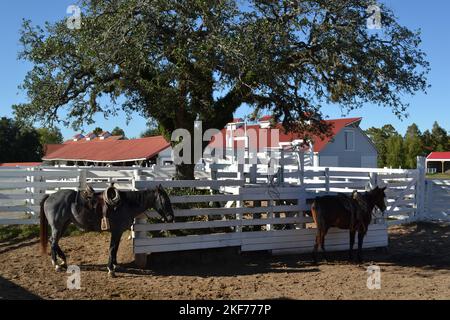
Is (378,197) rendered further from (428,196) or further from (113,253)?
(428,196)

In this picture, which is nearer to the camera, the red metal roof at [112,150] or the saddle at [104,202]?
the saddle at [104,202]

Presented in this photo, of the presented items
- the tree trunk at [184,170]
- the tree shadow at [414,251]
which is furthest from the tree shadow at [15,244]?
the tree shadow at [414,251]

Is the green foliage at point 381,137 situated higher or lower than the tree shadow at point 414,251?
higher

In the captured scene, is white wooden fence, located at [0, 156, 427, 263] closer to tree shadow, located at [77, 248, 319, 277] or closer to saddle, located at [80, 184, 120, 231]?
tree shadow, located at [77, 248, 319, 277]

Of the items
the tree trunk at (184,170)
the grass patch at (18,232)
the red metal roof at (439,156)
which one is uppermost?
the red metal roof at (439,156)

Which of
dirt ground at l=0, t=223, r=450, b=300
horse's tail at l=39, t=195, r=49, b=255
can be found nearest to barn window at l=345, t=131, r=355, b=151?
dirt ground at l=0, t=223, r=450, b=300

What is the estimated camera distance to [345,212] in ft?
29.8

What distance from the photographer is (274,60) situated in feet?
31.2

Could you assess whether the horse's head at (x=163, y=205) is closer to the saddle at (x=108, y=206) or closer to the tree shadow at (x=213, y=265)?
the saddle at (x=108, y=206)

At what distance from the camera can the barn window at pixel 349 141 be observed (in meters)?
38.0

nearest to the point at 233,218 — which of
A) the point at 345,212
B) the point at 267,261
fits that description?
the point at 267,261

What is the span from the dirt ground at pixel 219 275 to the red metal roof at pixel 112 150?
108 feet

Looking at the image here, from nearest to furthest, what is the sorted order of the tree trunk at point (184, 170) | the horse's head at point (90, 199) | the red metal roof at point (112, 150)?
the horse's head at point (90, 199), the tree trunk at point (184, 170), the red metal roof at point (112, 150)

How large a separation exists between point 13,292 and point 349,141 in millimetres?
34367
